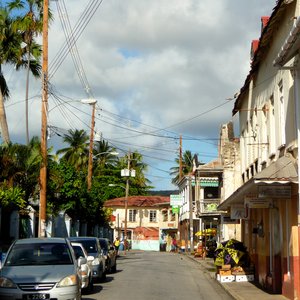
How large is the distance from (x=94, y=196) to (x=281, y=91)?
100 feet

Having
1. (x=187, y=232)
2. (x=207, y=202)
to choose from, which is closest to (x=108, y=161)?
(x=187, y=232)

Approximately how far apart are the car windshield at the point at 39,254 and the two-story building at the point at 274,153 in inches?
188

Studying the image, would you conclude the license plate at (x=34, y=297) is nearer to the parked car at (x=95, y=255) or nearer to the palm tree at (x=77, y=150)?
the parked car at (x=95, y=255)

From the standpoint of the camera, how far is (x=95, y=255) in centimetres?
2311

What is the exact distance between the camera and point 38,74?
34219 mm

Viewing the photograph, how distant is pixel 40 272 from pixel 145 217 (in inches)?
3032

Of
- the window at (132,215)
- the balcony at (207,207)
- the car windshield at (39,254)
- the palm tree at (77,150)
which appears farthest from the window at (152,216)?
the car windshield at (39,254)

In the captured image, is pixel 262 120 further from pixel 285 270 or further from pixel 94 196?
pixel 94 196

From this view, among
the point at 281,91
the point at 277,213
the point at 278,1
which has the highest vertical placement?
the point at 278,1

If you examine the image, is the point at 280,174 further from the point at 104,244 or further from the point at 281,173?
the point at 104,244

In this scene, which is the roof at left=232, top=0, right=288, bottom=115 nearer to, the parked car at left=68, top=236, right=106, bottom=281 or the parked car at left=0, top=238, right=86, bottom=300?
the parked car at left=0, top=238, right=86, bottom=300

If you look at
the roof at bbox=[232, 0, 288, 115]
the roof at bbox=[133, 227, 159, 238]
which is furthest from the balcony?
the roof at bbox=[133, 227, 159, 238]

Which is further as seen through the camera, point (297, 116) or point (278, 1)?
point (278, 1)

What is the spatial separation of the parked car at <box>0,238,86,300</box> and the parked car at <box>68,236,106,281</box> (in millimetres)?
7143
